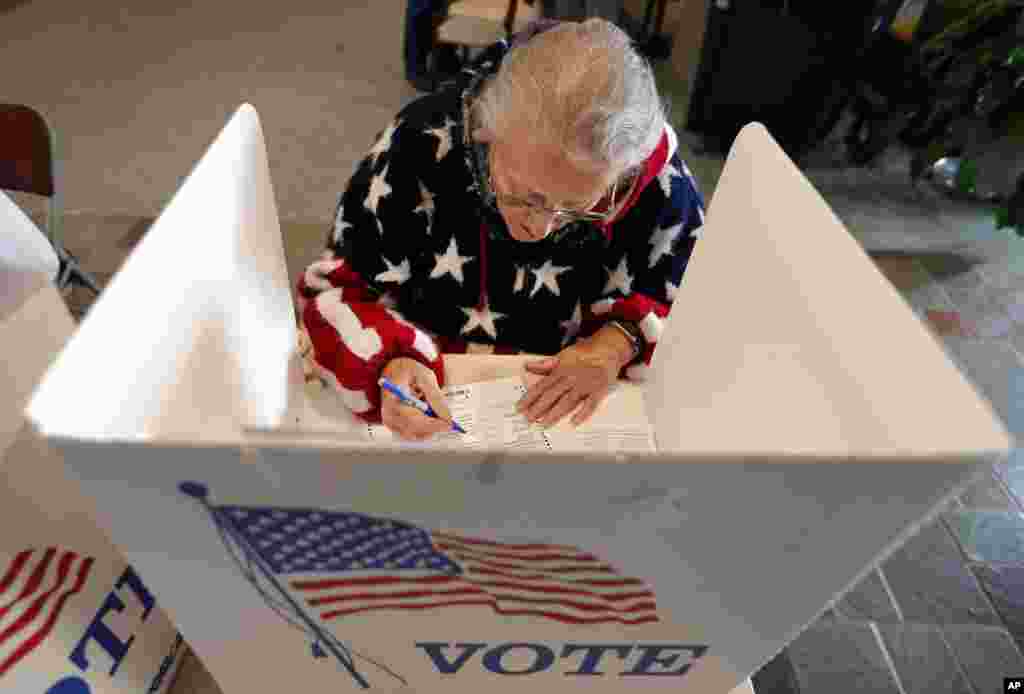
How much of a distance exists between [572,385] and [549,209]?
256 mm

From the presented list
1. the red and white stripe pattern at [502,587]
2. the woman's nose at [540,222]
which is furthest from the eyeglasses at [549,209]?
the red and white stripe pattern at [502,587]

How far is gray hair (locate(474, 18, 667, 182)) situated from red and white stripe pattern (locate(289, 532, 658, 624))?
0.42m

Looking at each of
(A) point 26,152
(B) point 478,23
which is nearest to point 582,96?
(A) point 26,152

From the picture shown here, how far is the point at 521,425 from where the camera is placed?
0.87 m

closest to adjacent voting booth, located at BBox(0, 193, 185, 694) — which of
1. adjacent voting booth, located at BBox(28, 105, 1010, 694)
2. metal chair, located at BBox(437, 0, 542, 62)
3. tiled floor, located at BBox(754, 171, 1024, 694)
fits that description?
adjacent voting booth, located at BBox(28, 105, 1010, 694)

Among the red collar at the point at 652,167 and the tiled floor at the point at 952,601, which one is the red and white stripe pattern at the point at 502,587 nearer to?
the red collar at the point at 652,167

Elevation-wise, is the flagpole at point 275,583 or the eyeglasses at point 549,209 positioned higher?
the eyeglasses at point 549,209

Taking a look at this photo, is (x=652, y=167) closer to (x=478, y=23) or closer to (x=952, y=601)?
(x=952, y=601)

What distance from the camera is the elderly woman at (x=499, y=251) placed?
28.3 inches

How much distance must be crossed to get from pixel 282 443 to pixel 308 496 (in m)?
0.05

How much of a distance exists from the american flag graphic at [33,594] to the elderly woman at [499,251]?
37 cm

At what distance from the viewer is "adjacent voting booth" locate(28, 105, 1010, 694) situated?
356 millimetres

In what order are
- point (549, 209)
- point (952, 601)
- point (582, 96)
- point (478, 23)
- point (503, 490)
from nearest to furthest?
point (503, 490)
point (582, 96)
point (549, 209)
point (952, 601)
point (478, 23)

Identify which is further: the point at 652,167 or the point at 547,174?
the point at 652,167
